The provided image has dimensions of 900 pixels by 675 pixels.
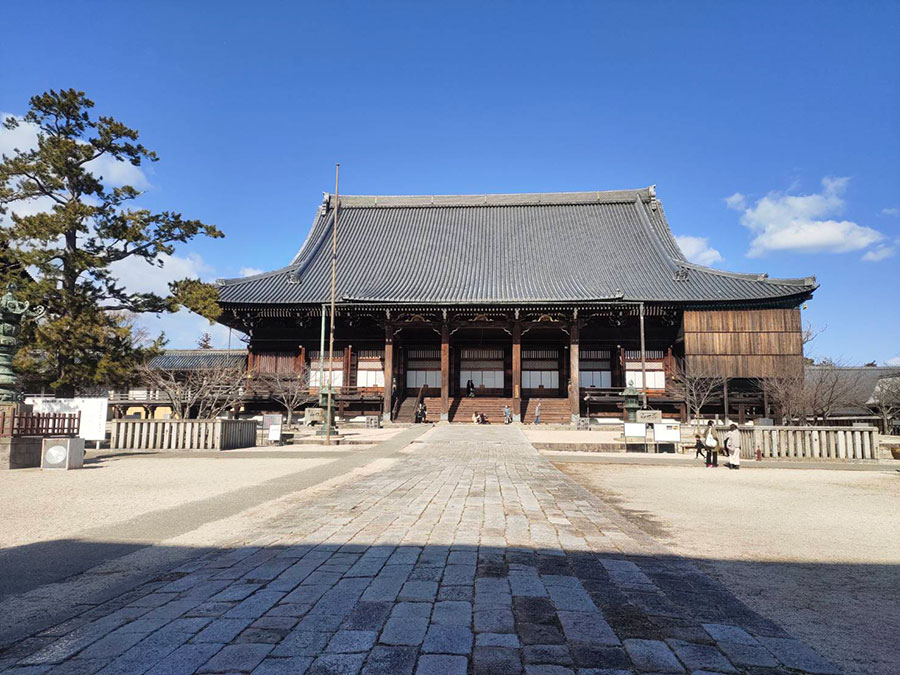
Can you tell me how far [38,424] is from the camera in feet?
33.5

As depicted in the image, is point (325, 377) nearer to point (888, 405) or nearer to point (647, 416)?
point (647, 416)

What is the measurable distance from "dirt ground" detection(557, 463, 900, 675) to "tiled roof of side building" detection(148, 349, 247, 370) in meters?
23.5

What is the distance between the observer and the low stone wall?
31.2ft

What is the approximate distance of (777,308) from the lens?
2489cm

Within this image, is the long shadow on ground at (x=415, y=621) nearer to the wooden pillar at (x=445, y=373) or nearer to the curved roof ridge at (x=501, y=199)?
the wooden pillar at (x=445, y=373)

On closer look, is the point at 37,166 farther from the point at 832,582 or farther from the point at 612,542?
the point at 832,582

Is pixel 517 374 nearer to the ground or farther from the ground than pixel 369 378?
farther from the ground

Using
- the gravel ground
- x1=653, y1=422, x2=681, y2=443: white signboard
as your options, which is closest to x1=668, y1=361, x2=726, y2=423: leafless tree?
x1=653, y1=422, x2=681, y2=443: white signboard

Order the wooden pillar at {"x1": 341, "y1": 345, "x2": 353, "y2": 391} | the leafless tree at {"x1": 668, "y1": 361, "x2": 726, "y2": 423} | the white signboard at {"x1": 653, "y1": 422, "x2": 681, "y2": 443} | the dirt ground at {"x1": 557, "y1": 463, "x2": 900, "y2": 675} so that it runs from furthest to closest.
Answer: the wooden pillar at {"x1": 341, "y1": 345, "x2": 353, "y2": 391}
the leafless tree at {"x1": 668, "y1": 361, "x2": 726, "y2": 423}
the white signboard at {"x1": 653, "y1": 422, "x2": 681, "y2": 443}
the dirt ground at {"x1": 557, "y1": 463, "x2": 900, "y2": 675}

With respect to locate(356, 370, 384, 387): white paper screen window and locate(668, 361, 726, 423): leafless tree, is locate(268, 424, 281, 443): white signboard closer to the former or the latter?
locate(356, 370, 384, 387): white paper screen window

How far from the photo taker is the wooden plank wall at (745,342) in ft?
79.9

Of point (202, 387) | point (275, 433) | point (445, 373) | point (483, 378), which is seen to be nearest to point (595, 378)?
point (483, 378)

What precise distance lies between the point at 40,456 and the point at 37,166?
1000 cm

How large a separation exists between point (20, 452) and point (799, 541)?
1225 cm
